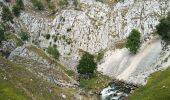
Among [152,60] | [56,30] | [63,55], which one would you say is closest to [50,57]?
[63,55]

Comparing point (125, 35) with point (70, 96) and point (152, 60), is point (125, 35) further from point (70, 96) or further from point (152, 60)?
point (70, 96)

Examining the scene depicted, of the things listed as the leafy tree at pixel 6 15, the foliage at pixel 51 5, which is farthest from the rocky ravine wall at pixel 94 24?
the foliage at pixel 51 5

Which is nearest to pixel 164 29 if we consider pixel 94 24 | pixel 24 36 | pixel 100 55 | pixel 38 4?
pixel 100 55

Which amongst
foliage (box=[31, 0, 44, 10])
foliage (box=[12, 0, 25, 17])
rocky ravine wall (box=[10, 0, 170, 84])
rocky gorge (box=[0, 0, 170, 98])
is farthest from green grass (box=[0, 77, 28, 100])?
foliage (box=[31, 0, 44, 10])

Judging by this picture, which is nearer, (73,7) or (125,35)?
(125,35)

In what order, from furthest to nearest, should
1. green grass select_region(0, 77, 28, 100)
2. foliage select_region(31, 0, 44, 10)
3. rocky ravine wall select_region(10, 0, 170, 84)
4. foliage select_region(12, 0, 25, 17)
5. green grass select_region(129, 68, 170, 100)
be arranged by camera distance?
foliage select_region(31, 0, 44, 10)
foliage select_region(12, 0, 25, 17)
rocky ravine wall select_region(10, 0, 170, 84)
green grass select_region(129, 68, 170, 100)
green grass select_region(0, 77, 28, 100)

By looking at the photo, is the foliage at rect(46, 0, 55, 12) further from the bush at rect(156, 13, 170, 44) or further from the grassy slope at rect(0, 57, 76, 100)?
the grassy slope at rect(0, 57, 76, 100)
